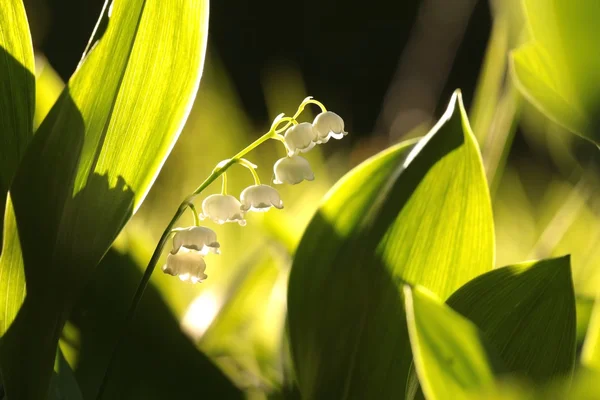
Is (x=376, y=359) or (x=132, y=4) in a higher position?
(x=132, y=4)

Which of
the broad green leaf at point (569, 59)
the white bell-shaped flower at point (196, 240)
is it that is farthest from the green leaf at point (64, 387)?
the broad green leaf at point (569, 59)

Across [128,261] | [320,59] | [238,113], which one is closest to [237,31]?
[320,59]

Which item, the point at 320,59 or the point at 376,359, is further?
the point at 320,59

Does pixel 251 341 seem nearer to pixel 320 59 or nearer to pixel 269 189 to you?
pixel 269 189

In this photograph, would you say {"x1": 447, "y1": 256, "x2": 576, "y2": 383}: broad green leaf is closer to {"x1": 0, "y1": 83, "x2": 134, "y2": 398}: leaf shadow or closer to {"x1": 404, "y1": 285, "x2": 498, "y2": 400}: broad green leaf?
{"x1": 404, "y1": 285, "x2": 498, "y2": 400}: broad green leaf

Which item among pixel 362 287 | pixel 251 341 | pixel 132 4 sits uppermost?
pixel 132 4

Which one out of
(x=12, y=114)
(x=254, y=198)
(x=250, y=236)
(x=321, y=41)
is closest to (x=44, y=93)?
(x=12, y=114)
